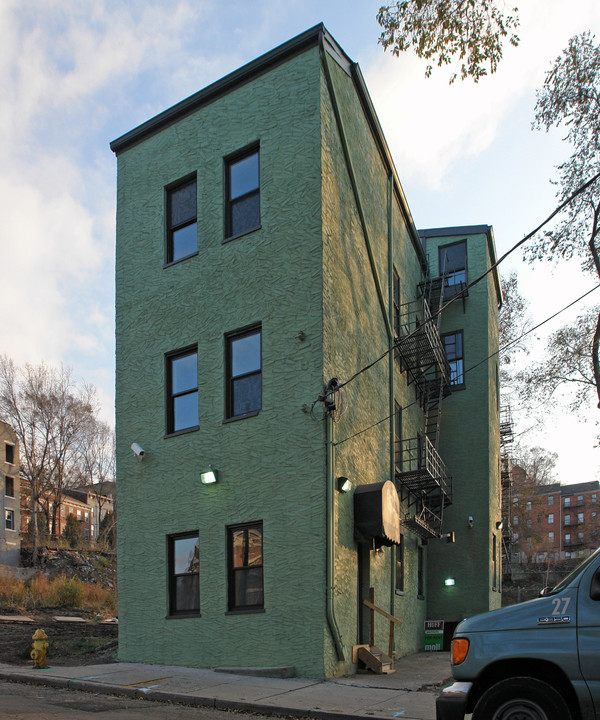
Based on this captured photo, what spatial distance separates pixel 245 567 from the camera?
12570 mm

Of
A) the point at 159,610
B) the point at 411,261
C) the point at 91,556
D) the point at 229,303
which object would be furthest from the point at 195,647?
the point at 91,556

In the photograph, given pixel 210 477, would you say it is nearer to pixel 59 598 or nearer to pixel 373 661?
pixel 373 661

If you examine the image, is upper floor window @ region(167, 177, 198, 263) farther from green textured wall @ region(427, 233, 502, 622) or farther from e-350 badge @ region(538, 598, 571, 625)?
e-350 badge @ region(538, 598, 571, 625)

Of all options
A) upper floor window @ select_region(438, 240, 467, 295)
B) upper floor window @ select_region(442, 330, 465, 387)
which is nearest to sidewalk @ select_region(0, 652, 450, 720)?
upper floor window @ select_region(442, 330, 465, 387)

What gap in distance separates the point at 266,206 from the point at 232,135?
1.91 metres

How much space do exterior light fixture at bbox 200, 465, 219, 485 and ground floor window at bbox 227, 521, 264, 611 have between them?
865 millimetres

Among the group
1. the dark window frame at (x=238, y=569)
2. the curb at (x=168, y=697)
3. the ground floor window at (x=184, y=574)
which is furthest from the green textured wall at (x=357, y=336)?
the ground floor window at (x=184, y=574)

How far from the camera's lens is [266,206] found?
1363 centimetres

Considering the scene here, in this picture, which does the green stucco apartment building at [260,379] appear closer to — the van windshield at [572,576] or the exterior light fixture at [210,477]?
the exterior light fixture at [210,477]

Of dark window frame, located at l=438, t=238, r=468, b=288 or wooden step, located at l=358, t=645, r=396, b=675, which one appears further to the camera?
dark window frame, located at l=438, t=238, r=468, b=288

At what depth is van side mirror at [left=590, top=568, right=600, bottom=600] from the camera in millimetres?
5638

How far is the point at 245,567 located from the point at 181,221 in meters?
7.18

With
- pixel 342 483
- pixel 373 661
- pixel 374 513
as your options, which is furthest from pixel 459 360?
pixel 373 661

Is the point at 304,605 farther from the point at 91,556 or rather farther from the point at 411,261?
the point at 91,556
